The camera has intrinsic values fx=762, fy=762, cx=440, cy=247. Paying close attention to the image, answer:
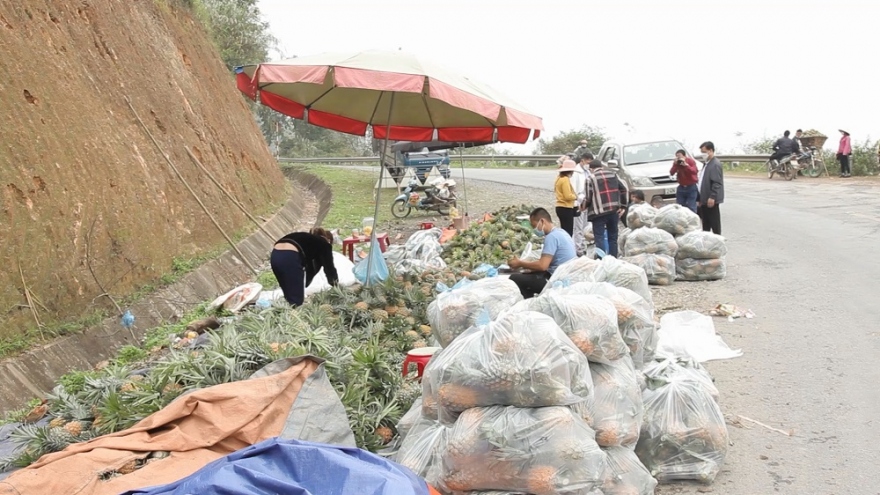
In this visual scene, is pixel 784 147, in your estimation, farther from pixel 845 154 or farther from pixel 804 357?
pixel 804 357

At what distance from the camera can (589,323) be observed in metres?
4.67

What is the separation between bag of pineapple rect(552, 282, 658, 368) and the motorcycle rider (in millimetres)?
19551


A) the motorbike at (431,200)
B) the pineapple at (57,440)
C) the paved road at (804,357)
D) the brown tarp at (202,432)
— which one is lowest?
the paved road at (804,357)

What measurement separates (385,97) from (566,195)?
308 cm

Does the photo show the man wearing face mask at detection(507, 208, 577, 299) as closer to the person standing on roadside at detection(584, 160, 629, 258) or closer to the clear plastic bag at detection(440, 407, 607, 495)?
the person standing on roadside at detection(584, 160, 629, 258)

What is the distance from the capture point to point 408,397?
544 cm

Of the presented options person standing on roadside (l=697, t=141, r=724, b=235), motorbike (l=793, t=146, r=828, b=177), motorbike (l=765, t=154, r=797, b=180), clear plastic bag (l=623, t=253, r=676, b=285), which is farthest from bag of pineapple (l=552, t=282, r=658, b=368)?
motorbike (l=793, t=146, r=828, b=177)

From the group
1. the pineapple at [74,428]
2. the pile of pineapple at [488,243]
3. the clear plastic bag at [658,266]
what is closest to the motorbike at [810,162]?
the pile of pineapple at [488,243]

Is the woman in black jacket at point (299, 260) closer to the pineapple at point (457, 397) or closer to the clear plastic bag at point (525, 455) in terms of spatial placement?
the pineapple at point (457, 397)

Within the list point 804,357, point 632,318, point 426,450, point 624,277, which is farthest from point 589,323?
point 804,357

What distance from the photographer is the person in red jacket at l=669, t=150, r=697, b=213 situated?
1238 centimetres

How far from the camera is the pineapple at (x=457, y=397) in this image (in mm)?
4176

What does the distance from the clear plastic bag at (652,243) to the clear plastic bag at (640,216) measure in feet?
2.23

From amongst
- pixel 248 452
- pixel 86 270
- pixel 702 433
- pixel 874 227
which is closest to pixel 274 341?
pixel 248 452
